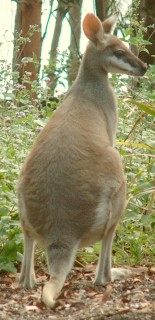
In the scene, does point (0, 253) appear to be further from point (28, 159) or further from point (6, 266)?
point (28, 159)

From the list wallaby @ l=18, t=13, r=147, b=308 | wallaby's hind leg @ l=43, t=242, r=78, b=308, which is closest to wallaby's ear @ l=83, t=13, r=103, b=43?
wallaby @ l=18, t=13, r=147, b=308

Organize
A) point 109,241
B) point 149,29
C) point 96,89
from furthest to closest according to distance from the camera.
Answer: point 149,29 → point 96,89 → point 109,241

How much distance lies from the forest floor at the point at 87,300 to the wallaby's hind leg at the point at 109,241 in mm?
65

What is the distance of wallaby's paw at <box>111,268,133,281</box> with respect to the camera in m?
5.48

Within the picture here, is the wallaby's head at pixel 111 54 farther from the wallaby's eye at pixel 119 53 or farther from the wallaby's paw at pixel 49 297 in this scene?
the wallaby's paw at pixel 49 297

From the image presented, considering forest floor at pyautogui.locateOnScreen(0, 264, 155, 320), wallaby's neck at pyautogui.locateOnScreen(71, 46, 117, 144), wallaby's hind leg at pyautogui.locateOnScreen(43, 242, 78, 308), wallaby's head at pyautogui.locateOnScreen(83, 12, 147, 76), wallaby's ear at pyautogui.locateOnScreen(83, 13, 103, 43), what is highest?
wallaby's ear at pyautogui.locateOnScreen(83, 13, 103, 43)

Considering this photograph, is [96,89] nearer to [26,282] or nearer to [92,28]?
[92,28]

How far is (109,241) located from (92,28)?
1.65 m

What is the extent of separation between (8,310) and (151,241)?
168 cm

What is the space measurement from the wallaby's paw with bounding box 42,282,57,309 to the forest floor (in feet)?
0.21

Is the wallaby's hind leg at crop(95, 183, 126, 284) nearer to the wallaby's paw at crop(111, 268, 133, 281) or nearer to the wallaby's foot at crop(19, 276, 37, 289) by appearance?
the wallaby's paw at crop(111, 268, 133, 281)

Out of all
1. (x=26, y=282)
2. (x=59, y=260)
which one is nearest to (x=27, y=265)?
(x=26, y=282)

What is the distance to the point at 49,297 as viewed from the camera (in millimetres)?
4434

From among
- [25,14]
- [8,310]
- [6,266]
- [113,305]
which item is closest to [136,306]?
[113,305]
